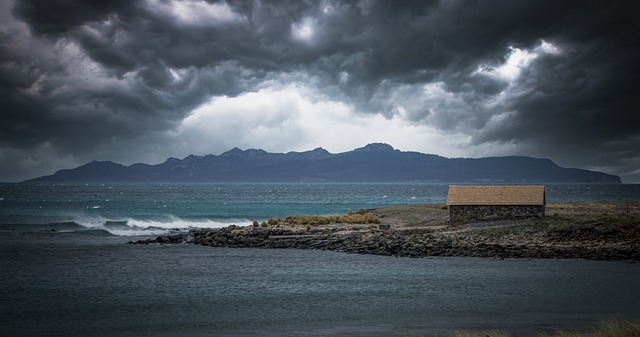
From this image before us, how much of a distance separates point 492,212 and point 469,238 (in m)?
9.44

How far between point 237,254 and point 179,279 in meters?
11.5

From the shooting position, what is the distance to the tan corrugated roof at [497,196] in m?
51.1

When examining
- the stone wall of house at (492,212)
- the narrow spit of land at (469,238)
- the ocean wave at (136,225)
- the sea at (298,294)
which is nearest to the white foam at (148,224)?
the ocean wave at (136,225)

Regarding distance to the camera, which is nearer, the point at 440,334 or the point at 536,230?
the point at 440,334

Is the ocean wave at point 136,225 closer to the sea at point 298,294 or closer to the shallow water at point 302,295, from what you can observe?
the sea at point 298,294

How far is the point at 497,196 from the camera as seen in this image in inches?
2047

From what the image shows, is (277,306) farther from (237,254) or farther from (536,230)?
(536,230)

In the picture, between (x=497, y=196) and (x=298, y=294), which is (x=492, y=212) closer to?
(x=497, y=196)

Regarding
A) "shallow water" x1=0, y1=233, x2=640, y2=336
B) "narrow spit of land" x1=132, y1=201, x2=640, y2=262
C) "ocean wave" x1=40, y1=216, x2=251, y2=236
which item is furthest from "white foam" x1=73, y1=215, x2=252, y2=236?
"shallow water" x1=0, y1=233, x2=640, y2=336

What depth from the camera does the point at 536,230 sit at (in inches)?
1678

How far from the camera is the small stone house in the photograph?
167 feet

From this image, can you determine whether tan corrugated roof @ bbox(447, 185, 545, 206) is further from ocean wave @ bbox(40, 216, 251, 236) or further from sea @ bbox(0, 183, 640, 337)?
ocean wave @ bbox(40, 216, 251, 236)

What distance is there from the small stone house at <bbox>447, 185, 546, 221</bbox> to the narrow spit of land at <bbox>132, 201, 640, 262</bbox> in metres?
1.27

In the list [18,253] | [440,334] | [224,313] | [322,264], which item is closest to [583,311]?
[440,334]
